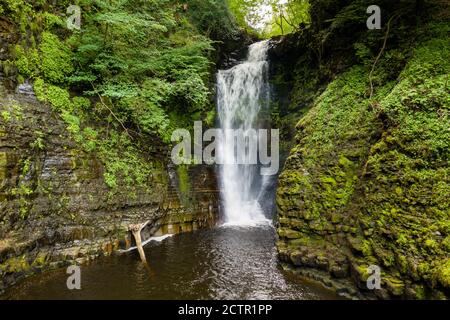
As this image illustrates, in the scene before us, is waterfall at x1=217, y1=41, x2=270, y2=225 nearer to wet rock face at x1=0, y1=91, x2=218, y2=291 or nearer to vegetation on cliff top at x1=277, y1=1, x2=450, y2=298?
wet rock face at x1=0, y1=91, x2=218, y2=291

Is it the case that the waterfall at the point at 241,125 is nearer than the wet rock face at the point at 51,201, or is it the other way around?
the wet rock face at the point at 51,201

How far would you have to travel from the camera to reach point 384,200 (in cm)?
589

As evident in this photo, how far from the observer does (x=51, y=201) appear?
24.5 feet

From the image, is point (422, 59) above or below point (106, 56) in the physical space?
below

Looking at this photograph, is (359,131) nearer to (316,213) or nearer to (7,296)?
(316,213)

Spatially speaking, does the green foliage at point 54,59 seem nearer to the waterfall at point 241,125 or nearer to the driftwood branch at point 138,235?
the driftwood branch at point 138,235

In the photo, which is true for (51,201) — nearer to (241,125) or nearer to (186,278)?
(186,278)

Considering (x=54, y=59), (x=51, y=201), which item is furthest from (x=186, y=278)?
(x=54, y=59)

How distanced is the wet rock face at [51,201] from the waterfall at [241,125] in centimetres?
377

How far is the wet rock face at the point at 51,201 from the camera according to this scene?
A: 6.51m

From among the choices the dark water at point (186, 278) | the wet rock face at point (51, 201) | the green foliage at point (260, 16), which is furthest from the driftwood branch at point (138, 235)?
the green foliage at point (260, 16)

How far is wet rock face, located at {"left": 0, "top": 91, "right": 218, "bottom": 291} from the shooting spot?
651 centimetres
